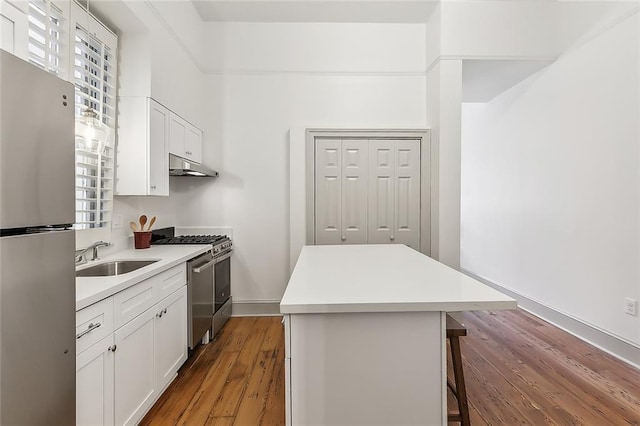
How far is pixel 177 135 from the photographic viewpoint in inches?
110

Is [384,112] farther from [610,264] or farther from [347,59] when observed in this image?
[610,264]

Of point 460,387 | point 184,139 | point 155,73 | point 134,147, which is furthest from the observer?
point 184,139

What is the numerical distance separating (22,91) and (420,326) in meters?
1.50

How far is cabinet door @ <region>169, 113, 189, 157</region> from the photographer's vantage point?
8.75 ft

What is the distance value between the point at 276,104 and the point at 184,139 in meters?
1.18

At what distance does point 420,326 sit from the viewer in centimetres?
122

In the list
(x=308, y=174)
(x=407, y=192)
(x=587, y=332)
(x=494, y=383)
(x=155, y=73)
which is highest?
(x=155, y=73)

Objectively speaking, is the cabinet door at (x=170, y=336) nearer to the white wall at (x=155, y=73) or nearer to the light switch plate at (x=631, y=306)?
the white wall at (x=155, y=73)

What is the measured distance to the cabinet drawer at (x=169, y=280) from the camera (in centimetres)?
193

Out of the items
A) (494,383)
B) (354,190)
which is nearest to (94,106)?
(354,190)

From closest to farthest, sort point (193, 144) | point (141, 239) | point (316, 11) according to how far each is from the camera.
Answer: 1. point (141, 239)
2. point (193, 144)
3. point (316, 11)

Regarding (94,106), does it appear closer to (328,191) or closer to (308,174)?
(308,174)

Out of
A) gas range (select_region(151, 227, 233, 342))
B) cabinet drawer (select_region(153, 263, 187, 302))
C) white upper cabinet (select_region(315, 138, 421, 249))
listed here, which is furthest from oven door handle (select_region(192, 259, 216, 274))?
white upper cabinet (select_region(315, 138, 421, 249))

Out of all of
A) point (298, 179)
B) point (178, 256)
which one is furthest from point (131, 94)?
point (298, 179)
